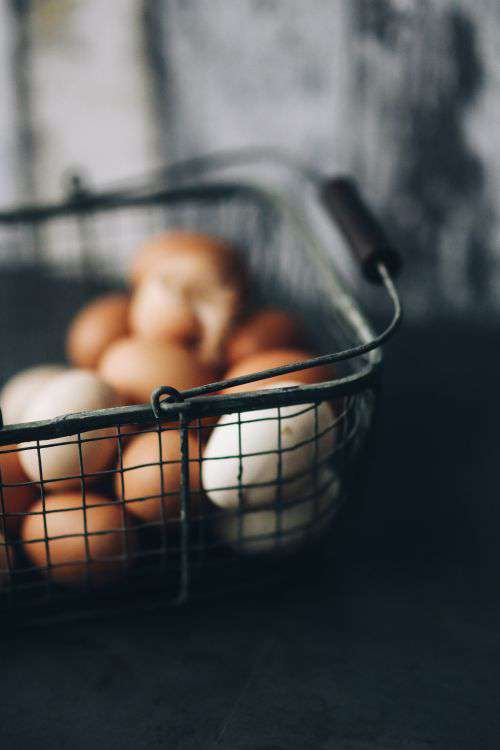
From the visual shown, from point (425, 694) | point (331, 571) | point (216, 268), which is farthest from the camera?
point (216, 268)

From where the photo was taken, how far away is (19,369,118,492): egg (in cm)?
49

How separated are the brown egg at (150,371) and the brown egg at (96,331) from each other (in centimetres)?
10

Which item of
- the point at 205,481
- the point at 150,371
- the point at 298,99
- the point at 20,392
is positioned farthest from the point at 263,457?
the point at 298,99

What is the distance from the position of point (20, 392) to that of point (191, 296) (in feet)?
0.61

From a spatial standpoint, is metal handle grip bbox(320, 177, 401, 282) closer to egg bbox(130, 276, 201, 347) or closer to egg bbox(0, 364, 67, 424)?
egg bbox(130, 276, 201, 347)

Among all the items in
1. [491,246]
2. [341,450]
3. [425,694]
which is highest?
[491,246]

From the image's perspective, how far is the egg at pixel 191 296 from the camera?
679mm

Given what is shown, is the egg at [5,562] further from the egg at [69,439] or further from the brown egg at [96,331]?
the brown egg at [96,331]

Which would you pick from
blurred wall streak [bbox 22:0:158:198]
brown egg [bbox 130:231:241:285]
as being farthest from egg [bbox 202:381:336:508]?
blurred wall streak [bbox 22:0:158:198]

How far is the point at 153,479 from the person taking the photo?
0.49m

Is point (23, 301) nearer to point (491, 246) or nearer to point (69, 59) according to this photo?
point (69, 59)

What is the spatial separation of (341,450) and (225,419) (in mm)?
89

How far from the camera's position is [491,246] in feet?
2.47

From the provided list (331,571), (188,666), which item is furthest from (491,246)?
(188,666)
